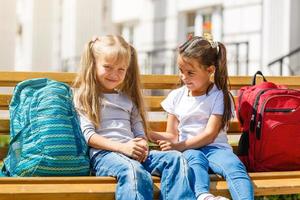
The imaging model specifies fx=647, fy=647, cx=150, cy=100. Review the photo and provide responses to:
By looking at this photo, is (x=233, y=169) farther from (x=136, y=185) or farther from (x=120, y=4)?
(x=120, y=4)

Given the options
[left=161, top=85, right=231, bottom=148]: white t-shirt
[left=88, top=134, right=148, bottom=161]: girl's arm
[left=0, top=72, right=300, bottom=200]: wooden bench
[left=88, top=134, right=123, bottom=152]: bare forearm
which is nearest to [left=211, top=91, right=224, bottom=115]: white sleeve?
[left=161, top=85, right=231, bottom=148]: white t-shirt

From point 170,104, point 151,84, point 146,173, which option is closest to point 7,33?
point 151,84

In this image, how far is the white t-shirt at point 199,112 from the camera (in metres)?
4.23

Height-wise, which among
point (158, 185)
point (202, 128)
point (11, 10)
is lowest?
point (158, 185)

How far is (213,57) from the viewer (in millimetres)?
4258

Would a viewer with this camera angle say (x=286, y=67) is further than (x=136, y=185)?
Yes

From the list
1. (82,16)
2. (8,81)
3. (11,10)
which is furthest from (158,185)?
(82,16)

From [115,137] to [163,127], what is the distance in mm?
817

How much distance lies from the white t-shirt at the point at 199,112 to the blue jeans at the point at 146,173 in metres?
0.46

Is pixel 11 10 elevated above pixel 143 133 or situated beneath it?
elevated above

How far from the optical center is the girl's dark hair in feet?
13.8

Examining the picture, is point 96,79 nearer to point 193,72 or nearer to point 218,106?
point 193,72

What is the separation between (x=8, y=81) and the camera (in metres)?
4.39

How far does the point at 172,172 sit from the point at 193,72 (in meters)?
0.83
